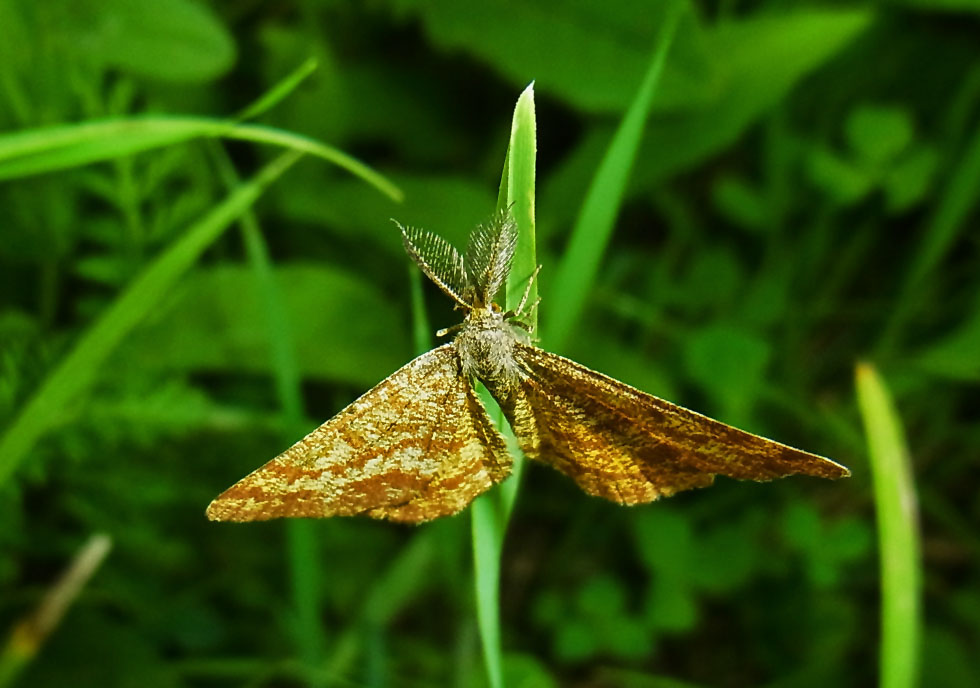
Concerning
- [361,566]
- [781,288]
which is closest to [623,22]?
[781,288]

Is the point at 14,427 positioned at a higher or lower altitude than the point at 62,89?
lower

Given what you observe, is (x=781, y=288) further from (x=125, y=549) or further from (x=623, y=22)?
(x=125, y=549)

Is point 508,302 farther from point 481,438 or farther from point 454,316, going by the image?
point 454,316

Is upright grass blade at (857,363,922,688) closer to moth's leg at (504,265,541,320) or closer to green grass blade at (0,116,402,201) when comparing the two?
moth's leg at (504,265,541,320)

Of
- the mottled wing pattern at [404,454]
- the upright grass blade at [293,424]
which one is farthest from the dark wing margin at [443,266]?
the upright grass blade at [293,424]

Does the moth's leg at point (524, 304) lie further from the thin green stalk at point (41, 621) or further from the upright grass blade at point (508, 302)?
the thin green stalk at point (41, 621)
